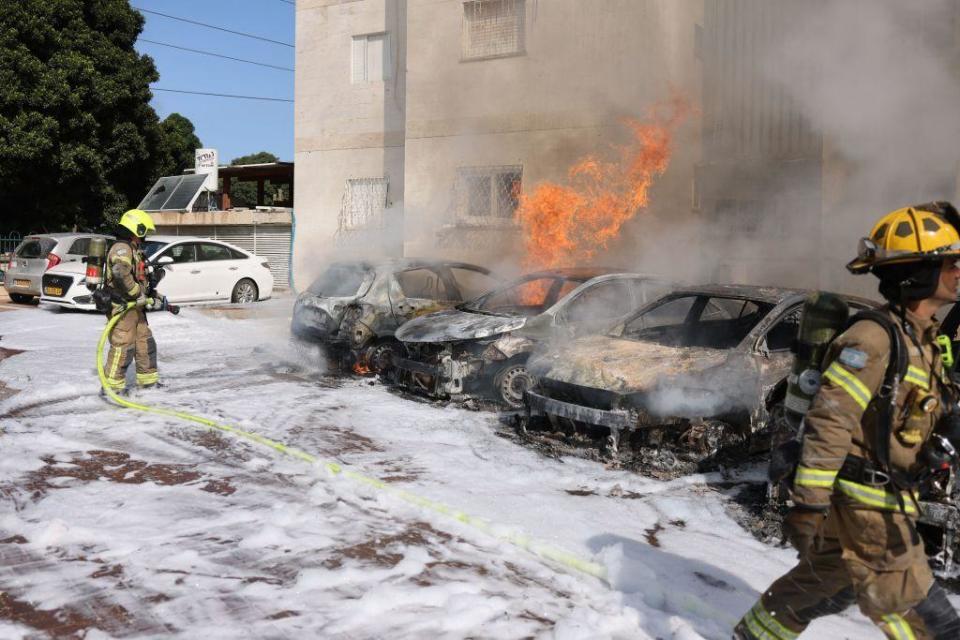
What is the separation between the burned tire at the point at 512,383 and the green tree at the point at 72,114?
20.1m

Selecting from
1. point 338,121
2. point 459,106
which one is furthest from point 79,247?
point 459,106

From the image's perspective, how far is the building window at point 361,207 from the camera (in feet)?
55.1

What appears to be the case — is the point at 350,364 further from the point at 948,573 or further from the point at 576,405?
the point at 948,573

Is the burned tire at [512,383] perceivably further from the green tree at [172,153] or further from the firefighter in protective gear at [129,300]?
the green tree at [172,153]

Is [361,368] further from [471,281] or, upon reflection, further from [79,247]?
[79,247]

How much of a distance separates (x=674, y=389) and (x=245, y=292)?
1215 cm

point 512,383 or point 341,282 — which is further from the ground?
point 341,282

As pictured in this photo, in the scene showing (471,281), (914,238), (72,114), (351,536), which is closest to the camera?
(914,238)

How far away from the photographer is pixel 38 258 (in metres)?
15.7

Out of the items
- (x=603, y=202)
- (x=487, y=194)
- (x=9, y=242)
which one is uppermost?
(x=487, y=194)

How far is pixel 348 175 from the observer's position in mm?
17203

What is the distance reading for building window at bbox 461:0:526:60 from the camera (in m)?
14.0

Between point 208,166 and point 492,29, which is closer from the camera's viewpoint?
point 492,29

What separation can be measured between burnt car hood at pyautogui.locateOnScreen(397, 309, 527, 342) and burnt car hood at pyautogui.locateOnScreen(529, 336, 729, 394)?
1.09m
